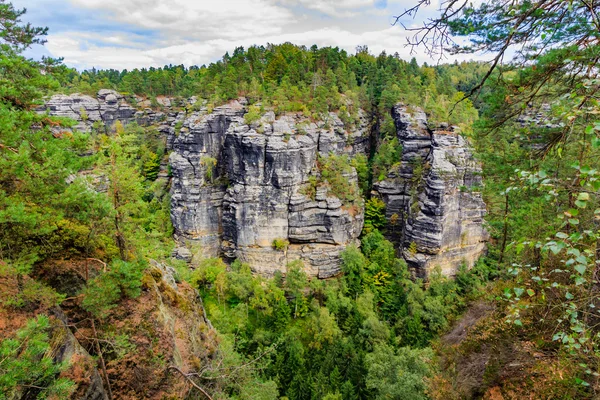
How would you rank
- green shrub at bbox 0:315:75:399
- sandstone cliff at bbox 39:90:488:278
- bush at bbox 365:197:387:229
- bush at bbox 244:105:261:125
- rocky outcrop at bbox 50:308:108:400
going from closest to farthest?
green shrub at bbox 0:315:75:399, rocky outcrop at bbox 50:308:108:400, sandstone cliff at bbox 39:90:488:278, bush at bbox 244:105:261:125, bush at bbox 365:197:387:229

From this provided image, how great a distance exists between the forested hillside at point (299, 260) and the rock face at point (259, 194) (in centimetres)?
46

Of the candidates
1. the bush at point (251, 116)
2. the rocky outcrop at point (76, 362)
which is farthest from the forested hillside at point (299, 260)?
the bush at point (251, 116)

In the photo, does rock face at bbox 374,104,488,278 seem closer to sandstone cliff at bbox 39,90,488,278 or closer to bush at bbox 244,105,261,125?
sandstone cliff at bbox 39,90,488,278

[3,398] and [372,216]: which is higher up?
[3,398]

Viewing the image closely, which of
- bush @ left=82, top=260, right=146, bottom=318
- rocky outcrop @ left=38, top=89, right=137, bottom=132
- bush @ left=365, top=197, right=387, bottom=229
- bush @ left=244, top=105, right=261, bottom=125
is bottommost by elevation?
bush @ left=365, top=197, right=387, bottom=229

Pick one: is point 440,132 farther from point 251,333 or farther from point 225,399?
point 225,399

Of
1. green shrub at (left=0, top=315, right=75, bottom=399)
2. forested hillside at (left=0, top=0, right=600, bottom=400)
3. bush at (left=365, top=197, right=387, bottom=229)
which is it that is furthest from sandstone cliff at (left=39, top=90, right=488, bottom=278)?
green shrub at (left=0, top=315, right=75, bottom=399)

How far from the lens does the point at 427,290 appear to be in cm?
2839

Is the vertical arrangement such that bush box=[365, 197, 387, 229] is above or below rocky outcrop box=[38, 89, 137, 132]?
below

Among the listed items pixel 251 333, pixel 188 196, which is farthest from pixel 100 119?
pixel 251 333

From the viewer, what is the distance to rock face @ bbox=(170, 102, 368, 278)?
29812 mm

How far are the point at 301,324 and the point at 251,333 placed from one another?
4406 mm

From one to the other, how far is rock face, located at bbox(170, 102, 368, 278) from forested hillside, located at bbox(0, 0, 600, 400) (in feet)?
1.52

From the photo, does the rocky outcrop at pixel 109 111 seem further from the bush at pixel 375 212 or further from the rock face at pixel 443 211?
the rock face at pixel 443 211
